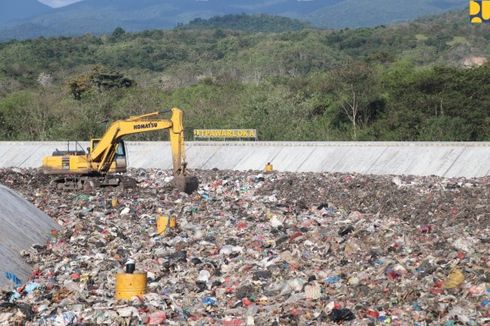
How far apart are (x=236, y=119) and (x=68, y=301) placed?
46401mm

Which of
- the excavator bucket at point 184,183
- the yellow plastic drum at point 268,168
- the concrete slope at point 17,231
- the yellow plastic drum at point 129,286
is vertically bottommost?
the yellow plastic drum at point 268,168

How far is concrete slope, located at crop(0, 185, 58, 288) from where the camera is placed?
52.4 feet

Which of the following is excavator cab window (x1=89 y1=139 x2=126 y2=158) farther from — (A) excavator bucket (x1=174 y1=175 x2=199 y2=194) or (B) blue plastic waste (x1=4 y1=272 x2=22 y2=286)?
(B) blue plastic waste (x1=4 y1=272 x2=22 y2=286)

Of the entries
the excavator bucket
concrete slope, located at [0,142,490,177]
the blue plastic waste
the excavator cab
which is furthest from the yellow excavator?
the blue plastic waste

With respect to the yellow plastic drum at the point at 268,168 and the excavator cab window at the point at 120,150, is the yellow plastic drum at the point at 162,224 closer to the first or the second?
the excavator cab window at the point at 120,150

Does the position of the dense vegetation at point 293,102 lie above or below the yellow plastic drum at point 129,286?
below

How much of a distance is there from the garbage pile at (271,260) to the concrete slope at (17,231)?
250 mm

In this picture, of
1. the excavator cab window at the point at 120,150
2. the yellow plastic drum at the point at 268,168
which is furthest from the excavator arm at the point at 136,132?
the yellow plastic drum at the point at 268,168

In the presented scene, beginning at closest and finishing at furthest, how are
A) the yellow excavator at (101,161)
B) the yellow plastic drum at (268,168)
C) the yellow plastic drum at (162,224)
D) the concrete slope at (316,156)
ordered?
the yellow plastic drum at (162,224) → the yellow excavator at (101,161) → the concrete slope at (316,156) → the yellow plastic drum at (268,168)

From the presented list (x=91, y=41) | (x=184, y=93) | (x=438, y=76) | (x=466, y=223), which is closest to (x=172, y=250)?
(x=466, y=223)

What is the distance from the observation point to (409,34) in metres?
152

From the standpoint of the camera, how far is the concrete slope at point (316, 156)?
33656mm

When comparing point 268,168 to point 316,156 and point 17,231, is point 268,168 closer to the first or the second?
point 316,156

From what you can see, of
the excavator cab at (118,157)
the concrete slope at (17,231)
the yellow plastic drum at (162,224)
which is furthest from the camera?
the excavator cab at (118,157)
